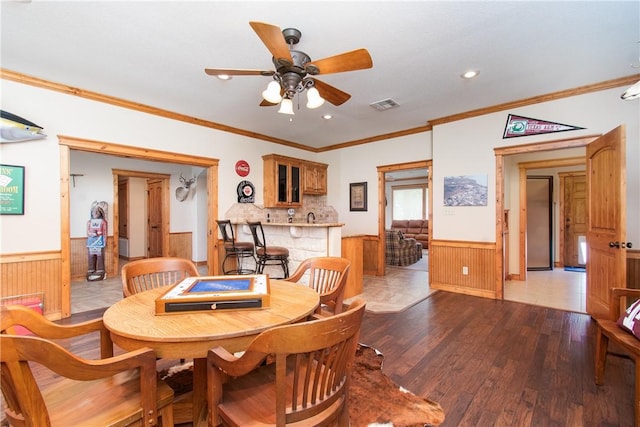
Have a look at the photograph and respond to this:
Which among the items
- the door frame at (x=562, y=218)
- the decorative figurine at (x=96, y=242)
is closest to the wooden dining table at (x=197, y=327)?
the decorative figurine at (x=96, y=242)

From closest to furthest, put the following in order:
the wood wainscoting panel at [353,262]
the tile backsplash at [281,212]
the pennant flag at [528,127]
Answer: the pennant flag at [528,127] < the wood wainscoting panel at [353,262] < the tile backsplash at [281,212]

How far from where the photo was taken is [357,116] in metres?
4.38

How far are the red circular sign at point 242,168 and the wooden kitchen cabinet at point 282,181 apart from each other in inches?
15.8

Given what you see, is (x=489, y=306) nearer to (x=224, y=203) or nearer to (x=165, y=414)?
(x=165, y=414)

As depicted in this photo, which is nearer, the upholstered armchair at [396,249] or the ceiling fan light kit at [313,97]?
the ceiling fan light kit at [313,97]

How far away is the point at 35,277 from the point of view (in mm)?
3115

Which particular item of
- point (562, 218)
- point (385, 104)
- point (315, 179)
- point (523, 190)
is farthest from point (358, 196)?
A: point (562, 218)

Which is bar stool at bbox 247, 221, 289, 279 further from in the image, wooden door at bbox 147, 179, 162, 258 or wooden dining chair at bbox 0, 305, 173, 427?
wooden door at bbox 147, 179, 162, 258

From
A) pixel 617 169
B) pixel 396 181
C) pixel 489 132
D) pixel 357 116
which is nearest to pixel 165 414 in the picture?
pixel 617 169

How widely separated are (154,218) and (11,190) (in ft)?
13.2

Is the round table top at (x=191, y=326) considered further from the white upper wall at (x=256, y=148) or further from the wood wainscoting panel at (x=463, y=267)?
the wood wainscoting panel at (x=463, y=267)

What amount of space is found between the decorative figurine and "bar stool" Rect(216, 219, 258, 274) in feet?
7.76

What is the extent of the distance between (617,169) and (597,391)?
193 cm

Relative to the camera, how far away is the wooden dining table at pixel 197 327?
1.12 m
